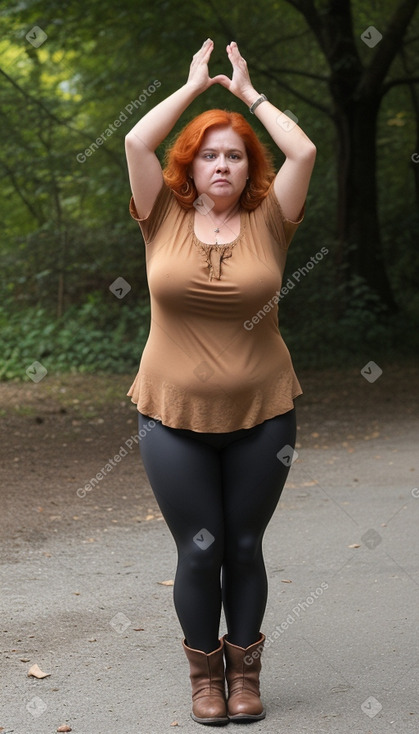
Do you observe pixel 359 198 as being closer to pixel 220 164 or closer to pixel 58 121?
pixel 58 121

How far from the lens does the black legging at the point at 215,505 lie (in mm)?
3738

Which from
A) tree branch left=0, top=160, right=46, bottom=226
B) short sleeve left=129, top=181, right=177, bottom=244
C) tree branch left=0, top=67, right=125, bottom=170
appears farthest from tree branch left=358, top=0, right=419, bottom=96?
short sleeve left=129, top=181, right=177, bottom=244

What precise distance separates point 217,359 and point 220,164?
2.34 ft

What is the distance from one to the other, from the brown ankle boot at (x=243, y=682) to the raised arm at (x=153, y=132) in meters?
1.71

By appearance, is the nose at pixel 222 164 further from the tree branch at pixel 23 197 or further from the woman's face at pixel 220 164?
the tree branch at pixel 23 197

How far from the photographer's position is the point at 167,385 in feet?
12.3

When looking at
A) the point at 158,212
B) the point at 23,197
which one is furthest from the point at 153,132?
the point at 23,197

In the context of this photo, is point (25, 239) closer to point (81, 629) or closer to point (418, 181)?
point (418, 181)

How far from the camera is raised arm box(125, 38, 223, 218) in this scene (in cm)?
372

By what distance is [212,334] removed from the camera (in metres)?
3.72

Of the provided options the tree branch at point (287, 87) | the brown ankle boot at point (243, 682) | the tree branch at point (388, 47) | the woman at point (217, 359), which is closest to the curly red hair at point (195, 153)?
the woman at point (217, 359)

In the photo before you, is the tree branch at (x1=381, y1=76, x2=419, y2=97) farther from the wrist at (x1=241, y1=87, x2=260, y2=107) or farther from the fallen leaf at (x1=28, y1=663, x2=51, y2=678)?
the fallen leaf at (x1=28, y1=663, x2=51, y2=678)

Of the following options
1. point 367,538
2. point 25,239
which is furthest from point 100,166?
point 367,538

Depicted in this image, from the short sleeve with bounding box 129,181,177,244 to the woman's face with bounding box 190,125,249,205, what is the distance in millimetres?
118
